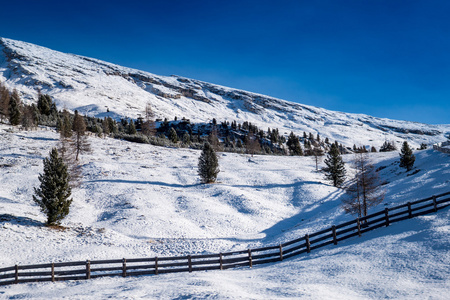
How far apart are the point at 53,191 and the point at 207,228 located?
52.2 ft

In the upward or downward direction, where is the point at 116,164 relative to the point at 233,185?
upward

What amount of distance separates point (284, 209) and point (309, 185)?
1064 cm

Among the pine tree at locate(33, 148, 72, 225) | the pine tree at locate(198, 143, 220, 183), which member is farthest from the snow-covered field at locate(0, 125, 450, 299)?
the pine tree at locate(198, 143, 220, 183)

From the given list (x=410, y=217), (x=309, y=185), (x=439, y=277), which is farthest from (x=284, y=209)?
(x=439, y=277)

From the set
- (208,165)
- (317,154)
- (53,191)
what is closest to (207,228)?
(53,191)

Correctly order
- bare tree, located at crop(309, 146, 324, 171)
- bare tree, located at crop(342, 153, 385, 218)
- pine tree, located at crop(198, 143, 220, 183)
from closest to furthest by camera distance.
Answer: bare tree, located at crop(342, 153, 385, 218) < pine tree, located at crop(198, 143, 220, 183) < bare tree, located at crop(309, 146, 324, 171)

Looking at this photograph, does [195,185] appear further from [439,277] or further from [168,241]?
[439,277]

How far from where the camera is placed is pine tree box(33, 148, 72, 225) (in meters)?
24.6

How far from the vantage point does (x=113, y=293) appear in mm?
11055

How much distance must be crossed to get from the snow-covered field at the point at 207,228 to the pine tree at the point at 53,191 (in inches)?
61.6

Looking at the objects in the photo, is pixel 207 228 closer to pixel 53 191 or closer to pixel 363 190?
pixel 53 191

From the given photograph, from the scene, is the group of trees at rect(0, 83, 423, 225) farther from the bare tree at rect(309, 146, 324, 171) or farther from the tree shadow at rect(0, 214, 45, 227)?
the bare tree at rect(309, 146, 324, 171)

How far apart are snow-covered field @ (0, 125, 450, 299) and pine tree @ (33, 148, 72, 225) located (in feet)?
A: 5.14

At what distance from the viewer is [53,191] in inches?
977
